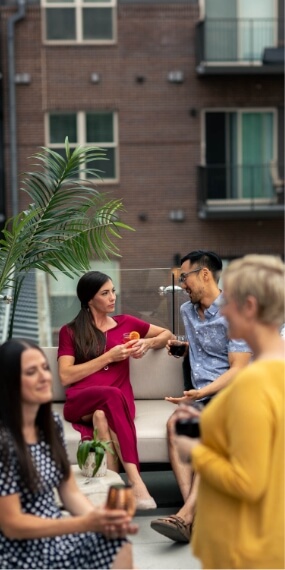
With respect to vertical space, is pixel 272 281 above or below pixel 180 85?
below

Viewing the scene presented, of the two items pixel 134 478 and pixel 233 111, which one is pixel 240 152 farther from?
pixel 134 478

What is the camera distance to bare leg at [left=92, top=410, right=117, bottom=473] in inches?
225

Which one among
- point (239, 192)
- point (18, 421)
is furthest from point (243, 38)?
point (18, 421)

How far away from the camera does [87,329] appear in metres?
6.09

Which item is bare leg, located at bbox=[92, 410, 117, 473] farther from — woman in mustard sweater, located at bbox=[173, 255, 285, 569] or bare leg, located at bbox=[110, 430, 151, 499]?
woman in mustard sweater, located at bbox=[173, 255, 285, 569]

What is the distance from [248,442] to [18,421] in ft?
2.61

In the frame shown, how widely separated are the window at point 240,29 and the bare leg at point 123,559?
20.2 metres

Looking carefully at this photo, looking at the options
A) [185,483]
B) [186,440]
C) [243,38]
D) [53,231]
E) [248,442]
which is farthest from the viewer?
[243,38]

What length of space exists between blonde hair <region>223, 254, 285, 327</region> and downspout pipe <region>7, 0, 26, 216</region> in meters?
19.5

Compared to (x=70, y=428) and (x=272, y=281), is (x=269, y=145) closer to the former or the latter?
(x=70, y=428)

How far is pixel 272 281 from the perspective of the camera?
9.62ft

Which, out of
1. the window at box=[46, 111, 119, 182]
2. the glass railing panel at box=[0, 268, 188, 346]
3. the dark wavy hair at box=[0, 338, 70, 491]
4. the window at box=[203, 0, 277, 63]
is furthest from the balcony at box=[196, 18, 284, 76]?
the dark wavy hair at box=[0, 338, 70, 491]

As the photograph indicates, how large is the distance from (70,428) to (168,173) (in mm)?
17296

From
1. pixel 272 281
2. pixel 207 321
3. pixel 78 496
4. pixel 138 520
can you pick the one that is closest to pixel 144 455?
Answer: pixel 138 520
